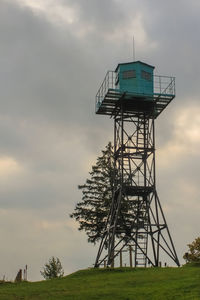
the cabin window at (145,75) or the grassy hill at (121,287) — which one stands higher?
the cabin window at (145,75)

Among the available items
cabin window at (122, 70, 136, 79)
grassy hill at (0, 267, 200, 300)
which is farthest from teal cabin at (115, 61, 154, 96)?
grassy hill at (0, 267, 200, 300)

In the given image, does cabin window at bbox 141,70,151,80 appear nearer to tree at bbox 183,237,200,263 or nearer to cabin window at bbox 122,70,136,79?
cabin window at bbox 122,70,136,79

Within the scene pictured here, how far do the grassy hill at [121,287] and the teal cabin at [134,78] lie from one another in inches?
596

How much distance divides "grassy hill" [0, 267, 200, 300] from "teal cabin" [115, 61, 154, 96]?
15126 millimetres

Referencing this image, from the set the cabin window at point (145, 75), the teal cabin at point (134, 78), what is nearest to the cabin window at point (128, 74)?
the teal cabin at point (134, 78)

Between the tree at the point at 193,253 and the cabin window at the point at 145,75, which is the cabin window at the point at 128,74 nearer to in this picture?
the cabin window at the point at 145,75

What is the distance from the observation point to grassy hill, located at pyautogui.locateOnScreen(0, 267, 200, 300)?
22859 mm

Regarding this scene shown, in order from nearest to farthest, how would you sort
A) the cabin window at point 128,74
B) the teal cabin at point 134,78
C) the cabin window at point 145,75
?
the teal cabin at point 134,78, the cabin window at point 128,74, the cabin window at point 145,75

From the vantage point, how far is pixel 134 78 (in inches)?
1613

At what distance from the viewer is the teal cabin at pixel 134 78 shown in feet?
133

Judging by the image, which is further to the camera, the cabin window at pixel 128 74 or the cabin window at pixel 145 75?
the cabin window at pixel 145 75

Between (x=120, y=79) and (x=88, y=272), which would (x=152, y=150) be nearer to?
(x=120, y=79)

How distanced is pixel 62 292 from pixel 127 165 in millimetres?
17580

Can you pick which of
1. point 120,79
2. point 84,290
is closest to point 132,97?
point 120,79
